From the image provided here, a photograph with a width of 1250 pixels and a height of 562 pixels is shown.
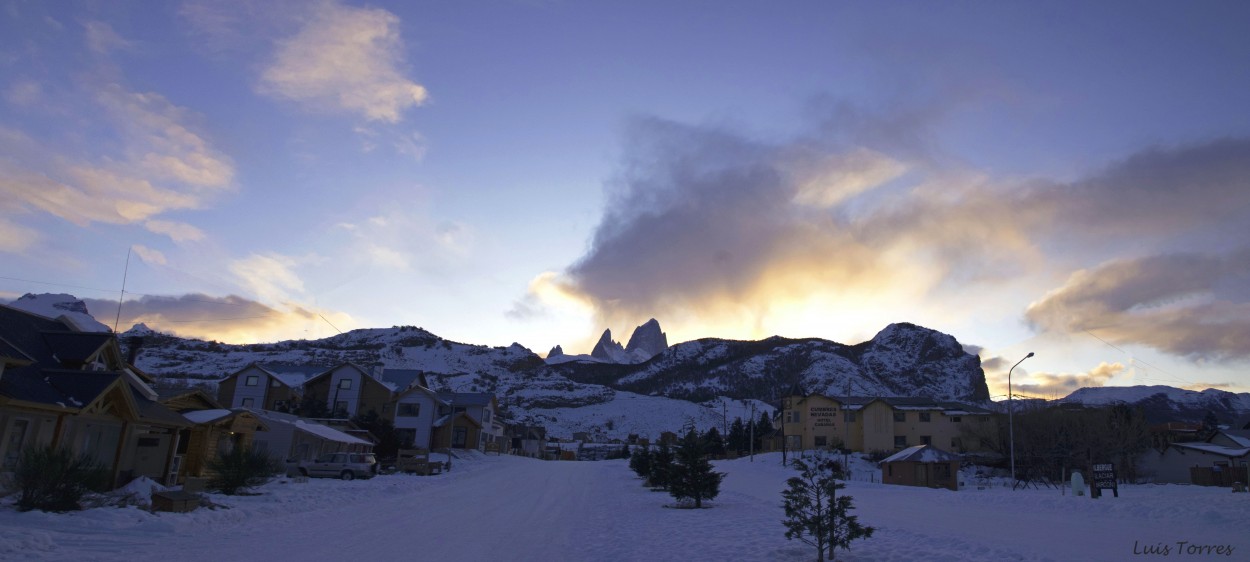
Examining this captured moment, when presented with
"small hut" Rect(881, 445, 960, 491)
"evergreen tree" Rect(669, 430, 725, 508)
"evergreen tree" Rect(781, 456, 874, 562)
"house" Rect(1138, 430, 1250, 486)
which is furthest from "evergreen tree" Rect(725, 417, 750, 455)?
"evergreen tree" Rect(781, 456, 874, 562)

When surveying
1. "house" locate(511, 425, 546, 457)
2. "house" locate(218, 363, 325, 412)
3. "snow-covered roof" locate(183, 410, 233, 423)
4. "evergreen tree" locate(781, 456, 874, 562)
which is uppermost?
"house" locate(218, 363, 325, 412)

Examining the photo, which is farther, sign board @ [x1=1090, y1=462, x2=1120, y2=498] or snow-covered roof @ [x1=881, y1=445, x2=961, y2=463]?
snow-covered roof @ [x1=881, y1=445, x2=961, y2=463]

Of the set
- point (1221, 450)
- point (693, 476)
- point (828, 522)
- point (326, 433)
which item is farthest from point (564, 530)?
point (1221, 450)

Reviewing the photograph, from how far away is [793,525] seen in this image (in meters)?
13.9

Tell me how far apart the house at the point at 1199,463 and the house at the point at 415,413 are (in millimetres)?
61062

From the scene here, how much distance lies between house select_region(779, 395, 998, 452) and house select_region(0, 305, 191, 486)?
191 ft

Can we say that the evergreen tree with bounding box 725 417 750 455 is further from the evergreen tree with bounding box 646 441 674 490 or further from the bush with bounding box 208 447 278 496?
the bush with bounding box 208 447 278 496

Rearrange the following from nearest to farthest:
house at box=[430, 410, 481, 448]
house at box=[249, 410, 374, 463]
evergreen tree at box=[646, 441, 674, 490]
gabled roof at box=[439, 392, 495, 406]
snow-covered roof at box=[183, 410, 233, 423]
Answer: snow-covered roof at box=[183, 410, 233, 423], evergreen tree at box=[646, 441, 674, 490], house at box=[249, 410, 374, 463], house at box=[430, 410, 481, 448], gabled roof at box=[439, 392, 495, 406]

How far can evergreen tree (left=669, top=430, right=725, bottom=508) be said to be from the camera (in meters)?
26.4

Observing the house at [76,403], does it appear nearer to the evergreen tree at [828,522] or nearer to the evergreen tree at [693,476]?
the evergreen tree at [828,522]

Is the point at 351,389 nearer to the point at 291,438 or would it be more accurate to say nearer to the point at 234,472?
the point at 291,438

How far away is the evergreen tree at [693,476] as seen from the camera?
2636 centimetres

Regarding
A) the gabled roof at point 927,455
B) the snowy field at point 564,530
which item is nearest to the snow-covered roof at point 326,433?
the snowy field at point 564,530

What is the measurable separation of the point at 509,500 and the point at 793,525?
15.8 m
